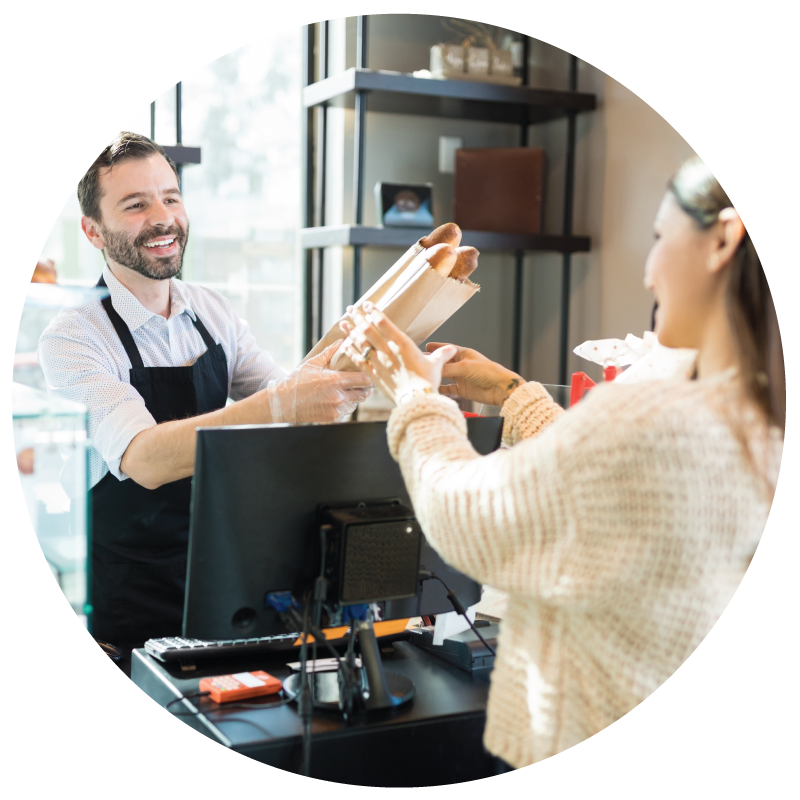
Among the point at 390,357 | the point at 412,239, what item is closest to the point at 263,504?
the point at 390,357

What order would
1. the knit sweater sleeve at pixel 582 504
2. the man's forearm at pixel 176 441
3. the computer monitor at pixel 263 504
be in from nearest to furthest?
the knit sweater sleeve at pixel 582 504
the computer monitor at pixel 263 504
the man's forearm at pixel 176 441

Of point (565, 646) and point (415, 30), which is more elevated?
point (415, 30)

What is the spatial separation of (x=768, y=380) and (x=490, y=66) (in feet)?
7.07

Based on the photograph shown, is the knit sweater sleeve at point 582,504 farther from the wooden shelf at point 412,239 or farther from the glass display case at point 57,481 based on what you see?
the wooden shelf at point 412,239

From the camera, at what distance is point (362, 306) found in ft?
4.01

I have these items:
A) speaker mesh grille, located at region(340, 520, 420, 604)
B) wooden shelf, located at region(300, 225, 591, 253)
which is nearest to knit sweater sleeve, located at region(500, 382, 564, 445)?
speaker mesh grille, located at region(340, 520, 420, 604)

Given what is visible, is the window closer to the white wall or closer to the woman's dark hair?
the white wall

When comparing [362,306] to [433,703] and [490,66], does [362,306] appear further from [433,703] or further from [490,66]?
[490,66]

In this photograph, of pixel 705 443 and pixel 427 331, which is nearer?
pixel 705 443

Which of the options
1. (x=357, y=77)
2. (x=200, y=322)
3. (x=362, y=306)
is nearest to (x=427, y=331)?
(x=362, y=306)

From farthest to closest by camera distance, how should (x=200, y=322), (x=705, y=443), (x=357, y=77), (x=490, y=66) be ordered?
(x=490, y=66), (x=357, y=77), (x=200, y=322), (x=705, y=443)

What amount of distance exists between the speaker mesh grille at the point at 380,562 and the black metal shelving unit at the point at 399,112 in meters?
1.72

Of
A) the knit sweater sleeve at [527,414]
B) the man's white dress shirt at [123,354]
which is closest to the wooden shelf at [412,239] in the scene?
the man's white dress shirt at [123,354]

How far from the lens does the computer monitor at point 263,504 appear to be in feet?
3.25
